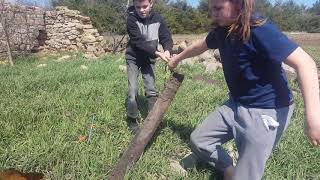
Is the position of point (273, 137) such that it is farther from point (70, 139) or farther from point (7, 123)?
point (7, 123)

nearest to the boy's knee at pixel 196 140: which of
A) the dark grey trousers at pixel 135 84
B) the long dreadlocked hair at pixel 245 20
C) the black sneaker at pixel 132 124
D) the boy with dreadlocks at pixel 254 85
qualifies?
the boy with dreadlocks at pixel 254 85

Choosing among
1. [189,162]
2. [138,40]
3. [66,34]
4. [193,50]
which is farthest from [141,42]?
[66,34]

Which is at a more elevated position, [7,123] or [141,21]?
[141,21]

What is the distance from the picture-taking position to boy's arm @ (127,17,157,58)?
4.07 m

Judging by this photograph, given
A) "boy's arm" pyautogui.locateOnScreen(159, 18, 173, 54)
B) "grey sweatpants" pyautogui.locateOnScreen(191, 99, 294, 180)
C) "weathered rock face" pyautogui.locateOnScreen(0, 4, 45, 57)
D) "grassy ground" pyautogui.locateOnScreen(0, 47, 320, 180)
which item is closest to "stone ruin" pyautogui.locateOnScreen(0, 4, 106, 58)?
"weathered rock face" pyautogui.locateOnScreen(0, 4, 45, 57)

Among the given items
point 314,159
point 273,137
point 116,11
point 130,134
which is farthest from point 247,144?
point 116,11

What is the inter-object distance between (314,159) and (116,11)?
21536mm

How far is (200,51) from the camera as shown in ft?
10.3

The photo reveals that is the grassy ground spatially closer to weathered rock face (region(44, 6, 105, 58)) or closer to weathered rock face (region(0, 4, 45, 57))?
weathered rock face (region(0, 4, 45, 57))

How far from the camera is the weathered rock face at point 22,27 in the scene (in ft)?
42.1

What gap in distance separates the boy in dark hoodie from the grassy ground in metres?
0.28

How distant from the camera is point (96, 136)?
3746mm

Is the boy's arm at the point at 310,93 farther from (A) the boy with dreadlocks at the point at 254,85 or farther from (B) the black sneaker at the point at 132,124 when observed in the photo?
(B) the black sneaker at the point at 132,124

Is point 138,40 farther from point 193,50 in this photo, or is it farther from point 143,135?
point 143,135
